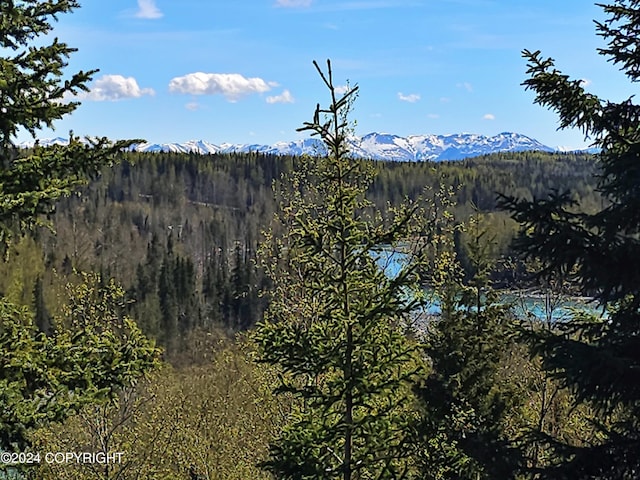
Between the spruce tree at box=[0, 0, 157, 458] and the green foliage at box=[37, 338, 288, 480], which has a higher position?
the spruce tree at box=[0, 0, 157, 458]

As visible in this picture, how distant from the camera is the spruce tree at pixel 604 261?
4.54m

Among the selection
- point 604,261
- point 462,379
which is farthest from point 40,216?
point 462,379

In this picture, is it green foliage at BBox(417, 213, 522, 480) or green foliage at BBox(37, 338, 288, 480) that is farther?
green foliage at BBox(37, 338, 288, 480)

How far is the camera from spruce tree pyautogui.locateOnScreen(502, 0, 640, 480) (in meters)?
4.54

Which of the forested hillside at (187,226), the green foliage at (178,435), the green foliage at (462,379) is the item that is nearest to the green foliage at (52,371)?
the green foliage at (462,379)

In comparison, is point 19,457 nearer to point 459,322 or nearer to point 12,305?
point 12,305

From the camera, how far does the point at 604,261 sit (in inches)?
179

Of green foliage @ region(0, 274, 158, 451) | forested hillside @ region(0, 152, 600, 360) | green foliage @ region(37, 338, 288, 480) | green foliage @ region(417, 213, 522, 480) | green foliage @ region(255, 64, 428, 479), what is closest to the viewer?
green foliage @ region(0, 274, 158, 451)

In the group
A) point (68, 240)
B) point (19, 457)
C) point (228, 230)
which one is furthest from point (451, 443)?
point (228, 230)

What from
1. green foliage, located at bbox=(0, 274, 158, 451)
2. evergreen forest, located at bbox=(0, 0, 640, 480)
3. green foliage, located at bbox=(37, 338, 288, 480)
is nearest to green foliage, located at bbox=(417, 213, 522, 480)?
evergreen forest, located at bbox=(0, 0, 640, 480)

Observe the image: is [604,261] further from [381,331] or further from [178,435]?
[178,435]

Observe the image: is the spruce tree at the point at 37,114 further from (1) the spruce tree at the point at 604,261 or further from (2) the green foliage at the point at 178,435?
(2) the green foliage at the point at 178,435

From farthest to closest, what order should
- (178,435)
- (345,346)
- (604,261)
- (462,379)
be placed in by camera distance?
1. (178,435)
2. (462,379)
3. (345,346)
4. (604,261)

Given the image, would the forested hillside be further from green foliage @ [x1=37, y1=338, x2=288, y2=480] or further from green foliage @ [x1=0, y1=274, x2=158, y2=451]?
green foliage @ [x1=0, y1=274, x2=158, y2=451]
